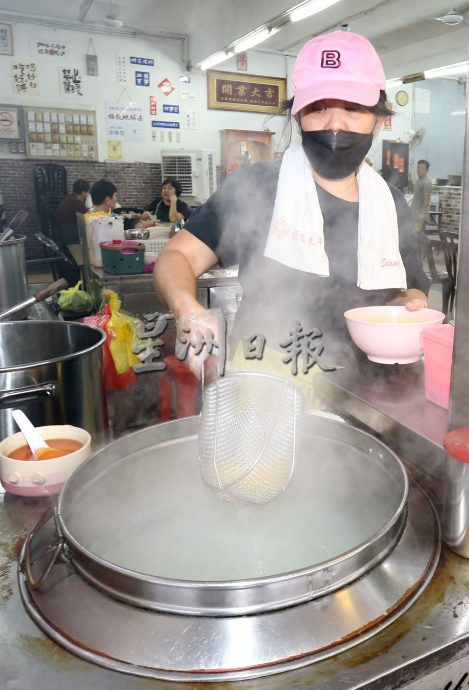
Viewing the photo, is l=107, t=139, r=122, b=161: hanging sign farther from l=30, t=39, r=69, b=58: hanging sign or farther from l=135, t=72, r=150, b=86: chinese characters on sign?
l=30, t=39, r=69, b=58: hanging sign

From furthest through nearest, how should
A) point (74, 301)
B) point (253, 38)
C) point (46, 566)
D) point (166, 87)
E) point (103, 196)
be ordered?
point (166, 87) → point (253, 38) → point (103, 196) → point (74, 301) → point (46, 566)

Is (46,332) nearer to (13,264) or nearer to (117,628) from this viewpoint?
(117,628)

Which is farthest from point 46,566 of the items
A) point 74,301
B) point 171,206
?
point 171,206

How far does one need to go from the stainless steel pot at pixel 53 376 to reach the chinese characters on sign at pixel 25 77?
375 inches

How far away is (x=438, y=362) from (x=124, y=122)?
10469 mm

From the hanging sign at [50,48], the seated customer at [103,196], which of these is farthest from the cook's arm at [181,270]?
the hanging sign at [50,48]

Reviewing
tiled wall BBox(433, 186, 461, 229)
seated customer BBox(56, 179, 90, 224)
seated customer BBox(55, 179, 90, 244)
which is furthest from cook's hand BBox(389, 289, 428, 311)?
tiled wall BBox(433, 186, 461, 229)

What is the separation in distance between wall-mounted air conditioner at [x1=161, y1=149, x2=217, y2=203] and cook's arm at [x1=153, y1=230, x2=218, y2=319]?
8.75m

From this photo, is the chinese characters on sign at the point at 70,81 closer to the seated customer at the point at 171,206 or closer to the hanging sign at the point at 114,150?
the hanging sign at the point at 114,150

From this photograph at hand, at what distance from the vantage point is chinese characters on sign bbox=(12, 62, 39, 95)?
9.41 metres

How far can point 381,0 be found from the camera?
8203mm

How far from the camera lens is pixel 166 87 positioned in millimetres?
10625

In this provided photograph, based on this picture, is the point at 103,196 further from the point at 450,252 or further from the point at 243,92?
the point at 243,92

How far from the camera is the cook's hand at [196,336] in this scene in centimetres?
128
